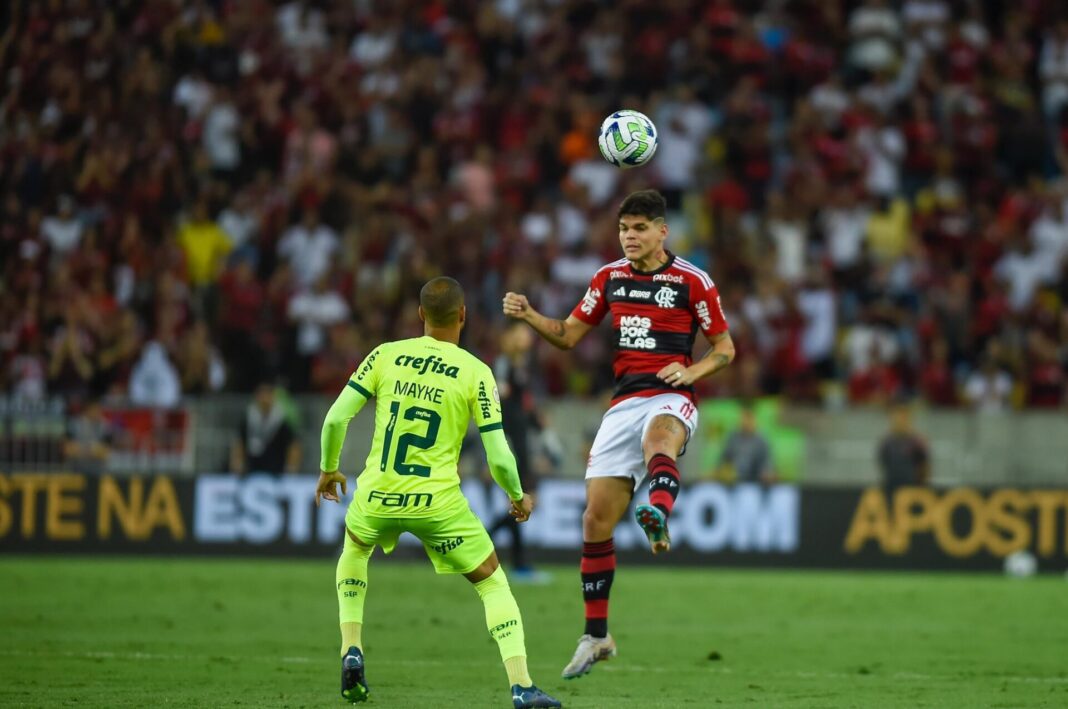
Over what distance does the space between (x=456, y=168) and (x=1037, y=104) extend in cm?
912

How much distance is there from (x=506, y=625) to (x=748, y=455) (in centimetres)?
1184

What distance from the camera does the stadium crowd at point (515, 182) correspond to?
21.3 m

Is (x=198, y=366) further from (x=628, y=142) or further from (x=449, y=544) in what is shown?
(x=449, y=544)

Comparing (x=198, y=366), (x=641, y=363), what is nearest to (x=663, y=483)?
(x=641, y=363)

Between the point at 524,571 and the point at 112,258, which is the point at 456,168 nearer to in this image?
the point at 112,258

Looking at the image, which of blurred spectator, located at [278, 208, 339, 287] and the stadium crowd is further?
blurred spectator, located at [278, 208, 339, 287]

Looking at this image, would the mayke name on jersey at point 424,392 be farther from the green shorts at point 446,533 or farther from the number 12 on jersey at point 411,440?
the green shorts at point 446,533

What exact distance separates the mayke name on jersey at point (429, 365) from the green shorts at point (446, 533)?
72 cm

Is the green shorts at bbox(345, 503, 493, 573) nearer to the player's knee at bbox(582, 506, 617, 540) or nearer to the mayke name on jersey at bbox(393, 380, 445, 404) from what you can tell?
the mayke name on jersey at bbox(393, 380, 445, 404)

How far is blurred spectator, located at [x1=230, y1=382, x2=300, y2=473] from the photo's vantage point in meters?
19.8

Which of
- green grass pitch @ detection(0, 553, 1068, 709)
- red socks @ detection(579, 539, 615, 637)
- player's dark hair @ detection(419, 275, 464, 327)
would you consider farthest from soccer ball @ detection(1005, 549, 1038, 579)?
player's dark hair @ detection(419, 275, 464, 327)

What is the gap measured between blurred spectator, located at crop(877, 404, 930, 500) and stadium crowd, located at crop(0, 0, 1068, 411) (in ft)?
4.52

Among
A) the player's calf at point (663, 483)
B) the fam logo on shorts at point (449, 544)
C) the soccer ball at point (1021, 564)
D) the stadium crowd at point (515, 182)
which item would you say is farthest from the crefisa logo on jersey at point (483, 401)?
the soccer ball at point (1021, 564)

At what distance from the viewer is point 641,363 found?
10.4 m
